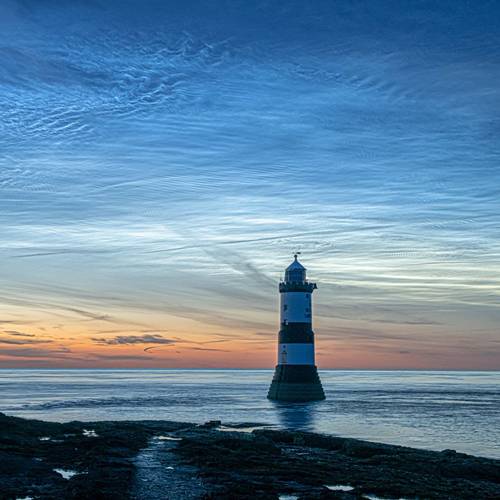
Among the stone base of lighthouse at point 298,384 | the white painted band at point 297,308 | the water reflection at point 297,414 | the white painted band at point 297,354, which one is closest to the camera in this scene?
the water reflection at point 297,414

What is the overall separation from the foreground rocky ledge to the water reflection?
1284cm

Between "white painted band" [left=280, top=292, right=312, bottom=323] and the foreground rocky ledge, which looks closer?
the foreground rocky ledge

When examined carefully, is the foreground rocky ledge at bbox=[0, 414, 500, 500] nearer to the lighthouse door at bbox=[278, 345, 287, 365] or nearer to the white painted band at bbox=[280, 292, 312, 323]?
the lighthouse door at bbox=[278, 345, 287, 365]

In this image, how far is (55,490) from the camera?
28500 mm

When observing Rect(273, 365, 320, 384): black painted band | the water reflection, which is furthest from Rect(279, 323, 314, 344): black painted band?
the water reflection

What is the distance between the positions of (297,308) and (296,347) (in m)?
3.92

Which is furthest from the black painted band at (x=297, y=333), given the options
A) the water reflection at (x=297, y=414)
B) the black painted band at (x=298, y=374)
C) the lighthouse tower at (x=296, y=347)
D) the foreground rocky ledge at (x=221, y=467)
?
the foreground rocky ledge at (x=221, y=467)

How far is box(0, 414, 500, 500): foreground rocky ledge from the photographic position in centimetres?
2927

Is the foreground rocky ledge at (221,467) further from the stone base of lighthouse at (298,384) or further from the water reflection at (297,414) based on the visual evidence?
the stone base of lighthouse at (298,384)

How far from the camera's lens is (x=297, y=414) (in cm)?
6831

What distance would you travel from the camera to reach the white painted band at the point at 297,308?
73062 mm

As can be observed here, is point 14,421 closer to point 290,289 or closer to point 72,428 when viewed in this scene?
point 72,428

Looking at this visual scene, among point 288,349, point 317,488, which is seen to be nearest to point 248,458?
point 317,488

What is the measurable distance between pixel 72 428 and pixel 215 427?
12.2 meters
